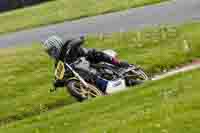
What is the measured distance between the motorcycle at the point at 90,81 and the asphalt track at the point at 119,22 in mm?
12465

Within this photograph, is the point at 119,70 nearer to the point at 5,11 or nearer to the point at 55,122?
the point at 55,122

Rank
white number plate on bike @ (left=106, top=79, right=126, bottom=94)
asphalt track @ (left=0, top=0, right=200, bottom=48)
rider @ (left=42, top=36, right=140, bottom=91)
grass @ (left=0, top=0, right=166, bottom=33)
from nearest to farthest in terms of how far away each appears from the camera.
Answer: white number plate on bike @ (left=106, top=79, right=126, bottom=94)
rider @ (left=42, top=36, right=140, bottom=91)
asphalt track @ (left=0, top=0, right=200, bottom=48)
grass @ (left=0, top=0, right=166, bottom=33)

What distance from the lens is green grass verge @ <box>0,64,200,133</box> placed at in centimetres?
966

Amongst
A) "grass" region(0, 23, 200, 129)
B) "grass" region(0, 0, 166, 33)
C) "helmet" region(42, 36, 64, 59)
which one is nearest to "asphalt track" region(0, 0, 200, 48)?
"grass" region(0, 0, 166, 33)

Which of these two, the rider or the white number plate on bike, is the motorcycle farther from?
the rider

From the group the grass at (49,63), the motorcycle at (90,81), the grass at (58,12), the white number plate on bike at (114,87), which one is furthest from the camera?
the grass at (58,12)

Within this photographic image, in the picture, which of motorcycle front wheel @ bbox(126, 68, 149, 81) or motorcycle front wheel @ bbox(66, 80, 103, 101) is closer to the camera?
motorcycle front wheel @ bbox(66, 80, 103, 101)

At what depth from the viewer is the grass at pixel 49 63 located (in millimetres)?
17328

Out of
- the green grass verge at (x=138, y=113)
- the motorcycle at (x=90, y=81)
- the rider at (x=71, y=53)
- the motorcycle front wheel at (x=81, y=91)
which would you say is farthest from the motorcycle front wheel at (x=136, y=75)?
the green grass verge at (x=138, y=113)

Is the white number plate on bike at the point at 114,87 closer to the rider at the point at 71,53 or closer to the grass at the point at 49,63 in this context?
the rider at the point at 71,53

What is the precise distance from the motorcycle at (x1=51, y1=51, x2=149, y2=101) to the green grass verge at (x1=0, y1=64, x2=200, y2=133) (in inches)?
46.2

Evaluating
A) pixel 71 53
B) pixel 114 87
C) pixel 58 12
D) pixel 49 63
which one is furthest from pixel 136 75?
pixel 58 12

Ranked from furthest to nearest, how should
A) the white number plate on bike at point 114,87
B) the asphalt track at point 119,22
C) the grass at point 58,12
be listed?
the grass at point 58,12 < the asphalt track at point 119,22 < the white number plate on bike at point 114,87

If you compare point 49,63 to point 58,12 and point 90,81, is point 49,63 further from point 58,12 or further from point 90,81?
point 58,12
